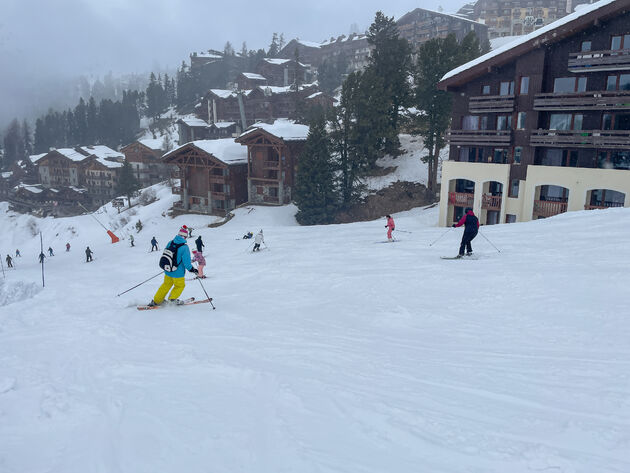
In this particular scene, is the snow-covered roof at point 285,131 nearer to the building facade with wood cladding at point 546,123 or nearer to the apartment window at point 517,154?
the building facade with wood cladding at point 546,123

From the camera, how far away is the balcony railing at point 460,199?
3002cm

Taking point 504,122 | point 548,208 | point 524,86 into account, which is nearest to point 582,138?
point 548,208

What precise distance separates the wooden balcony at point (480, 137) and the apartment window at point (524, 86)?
256 centimetres

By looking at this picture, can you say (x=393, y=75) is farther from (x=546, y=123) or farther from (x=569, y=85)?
(x=569, y=85)

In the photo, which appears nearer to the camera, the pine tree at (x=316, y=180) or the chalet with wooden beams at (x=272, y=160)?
the pine tree at (x=316, y=180)

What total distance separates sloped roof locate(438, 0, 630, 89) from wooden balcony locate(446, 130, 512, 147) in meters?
3.56

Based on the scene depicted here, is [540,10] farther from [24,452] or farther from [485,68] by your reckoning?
[24,452]

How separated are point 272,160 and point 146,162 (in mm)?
40928

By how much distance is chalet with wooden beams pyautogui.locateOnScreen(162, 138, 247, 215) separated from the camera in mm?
46219

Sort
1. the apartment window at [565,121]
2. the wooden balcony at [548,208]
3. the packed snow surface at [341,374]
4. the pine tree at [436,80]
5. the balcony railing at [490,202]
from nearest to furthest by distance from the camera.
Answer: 1. the packed snow surface at [341,374]
2. the apartment window at [565,121]
3. the wooden balcony at [548,208]
4. the balcony railing at [490,202]
5. the pine tree at [436,80]

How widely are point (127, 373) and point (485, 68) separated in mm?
29196

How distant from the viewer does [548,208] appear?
26.6 m

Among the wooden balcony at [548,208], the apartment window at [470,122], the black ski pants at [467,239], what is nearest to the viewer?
the black ski pants at [467,239]

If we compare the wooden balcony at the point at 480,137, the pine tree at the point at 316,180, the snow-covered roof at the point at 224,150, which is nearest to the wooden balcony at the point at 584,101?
the wooden balcony at the point at 480,137
